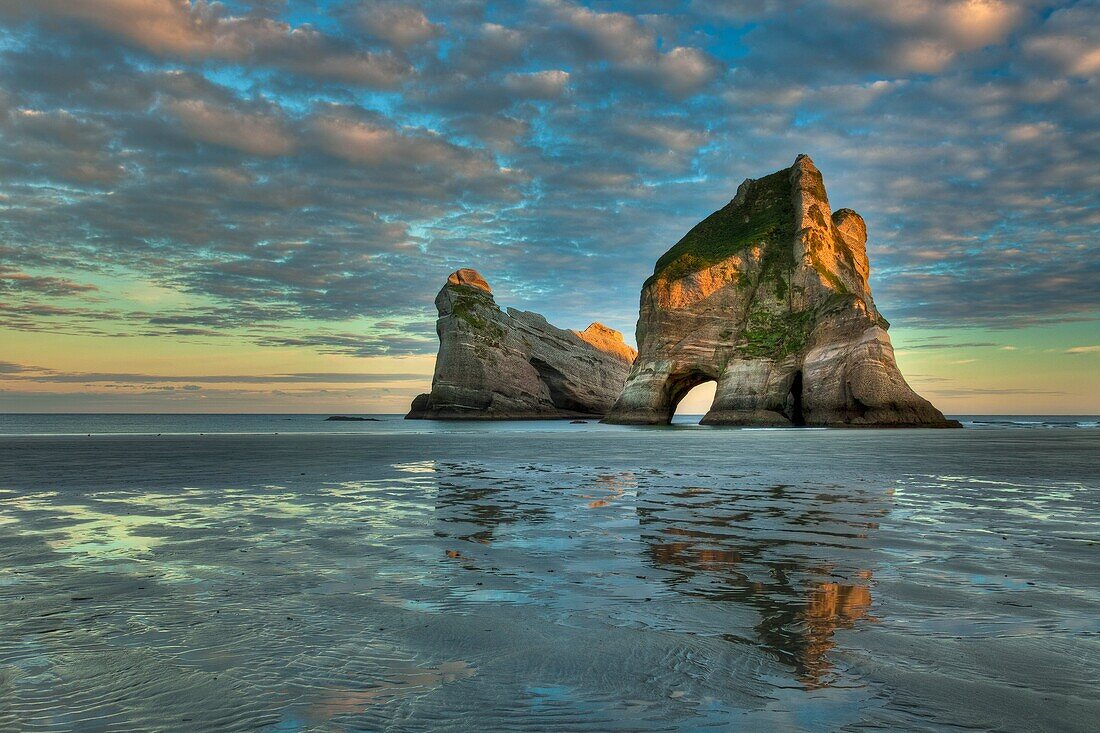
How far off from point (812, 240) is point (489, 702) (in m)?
86.3

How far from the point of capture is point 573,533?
9.52 meters

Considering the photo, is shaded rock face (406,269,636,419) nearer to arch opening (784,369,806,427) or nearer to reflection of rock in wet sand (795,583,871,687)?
arch opening (784,369,806,427)

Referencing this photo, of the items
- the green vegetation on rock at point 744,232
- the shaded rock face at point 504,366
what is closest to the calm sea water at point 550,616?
the green vegetation on rock at point 744,232

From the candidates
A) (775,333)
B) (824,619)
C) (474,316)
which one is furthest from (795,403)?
(824,619)

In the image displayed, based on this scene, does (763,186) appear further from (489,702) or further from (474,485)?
(489,702)

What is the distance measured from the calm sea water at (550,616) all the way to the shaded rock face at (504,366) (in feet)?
315

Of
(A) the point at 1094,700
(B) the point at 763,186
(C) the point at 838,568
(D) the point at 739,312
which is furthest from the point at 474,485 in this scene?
(B) the point at 763,186

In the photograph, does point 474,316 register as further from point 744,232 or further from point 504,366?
point 744,232

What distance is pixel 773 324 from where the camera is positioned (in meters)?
81.4

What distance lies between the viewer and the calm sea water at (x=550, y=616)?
364 centimetres

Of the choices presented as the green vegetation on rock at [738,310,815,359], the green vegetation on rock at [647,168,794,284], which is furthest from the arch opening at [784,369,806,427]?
the green vegetation on rock at [647,168,794,284]

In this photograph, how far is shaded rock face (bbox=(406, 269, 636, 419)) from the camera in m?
108

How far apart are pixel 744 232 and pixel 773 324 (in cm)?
1645

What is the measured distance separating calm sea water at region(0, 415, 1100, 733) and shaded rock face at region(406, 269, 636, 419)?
3776 inches
